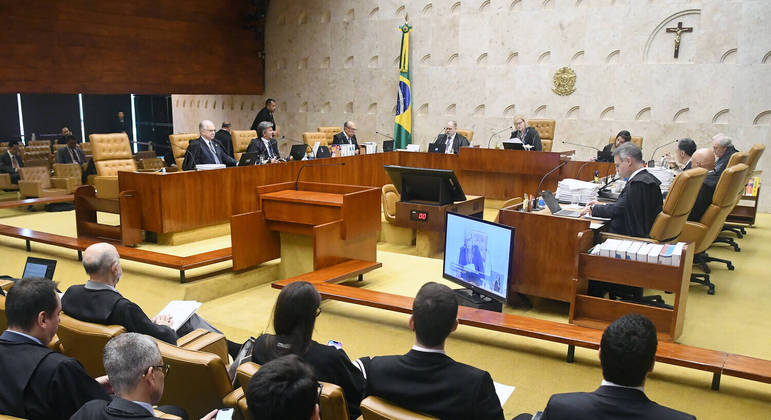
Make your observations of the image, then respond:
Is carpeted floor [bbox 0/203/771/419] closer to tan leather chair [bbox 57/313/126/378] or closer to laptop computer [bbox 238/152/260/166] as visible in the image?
laptop computer [bbox 238/152/260/166]

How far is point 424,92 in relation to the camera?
12.2 meters

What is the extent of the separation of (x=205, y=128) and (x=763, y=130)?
7.96m

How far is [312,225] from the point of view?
5.41 meters

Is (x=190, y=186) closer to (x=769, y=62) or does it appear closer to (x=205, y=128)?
(x=205, y=128)

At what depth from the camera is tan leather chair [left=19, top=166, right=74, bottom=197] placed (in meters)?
9.27

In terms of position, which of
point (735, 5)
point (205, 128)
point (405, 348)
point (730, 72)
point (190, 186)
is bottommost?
point (405, 348)

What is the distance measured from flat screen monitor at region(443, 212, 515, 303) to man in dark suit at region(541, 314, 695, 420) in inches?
78.3

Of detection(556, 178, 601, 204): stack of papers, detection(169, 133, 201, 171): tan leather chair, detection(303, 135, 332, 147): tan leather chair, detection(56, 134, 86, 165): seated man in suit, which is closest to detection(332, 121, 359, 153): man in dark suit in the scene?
detection(303, 135, 332, 147): tan leather chair

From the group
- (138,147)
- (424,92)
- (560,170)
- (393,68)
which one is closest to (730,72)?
(560,170)

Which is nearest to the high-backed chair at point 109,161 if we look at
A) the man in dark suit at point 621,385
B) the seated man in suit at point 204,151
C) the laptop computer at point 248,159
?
the seated man in suit at point 204,151

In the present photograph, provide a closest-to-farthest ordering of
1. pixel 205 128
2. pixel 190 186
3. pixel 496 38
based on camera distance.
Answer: pixel 190 186
pixel 205 128
pixel 496 38

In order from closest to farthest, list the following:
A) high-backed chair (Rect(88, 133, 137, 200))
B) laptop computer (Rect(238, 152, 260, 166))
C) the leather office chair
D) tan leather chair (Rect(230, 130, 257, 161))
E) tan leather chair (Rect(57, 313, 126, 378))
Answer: tan leather chair (Rect(57, 313, 126, 378)) < the leather office chair < high-backed chair (Rect(88, 133, 137, 200)) < laptop computer (Rect(238, 152, 260, 166)) < tan leather chair (Rect(230, 130, 257, 161))

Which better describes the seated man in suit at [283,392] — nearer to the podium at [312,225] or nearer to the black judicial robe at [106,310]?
the black judicial robe at [106,310]

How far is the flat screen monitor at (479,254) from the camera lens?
3.91 meters
